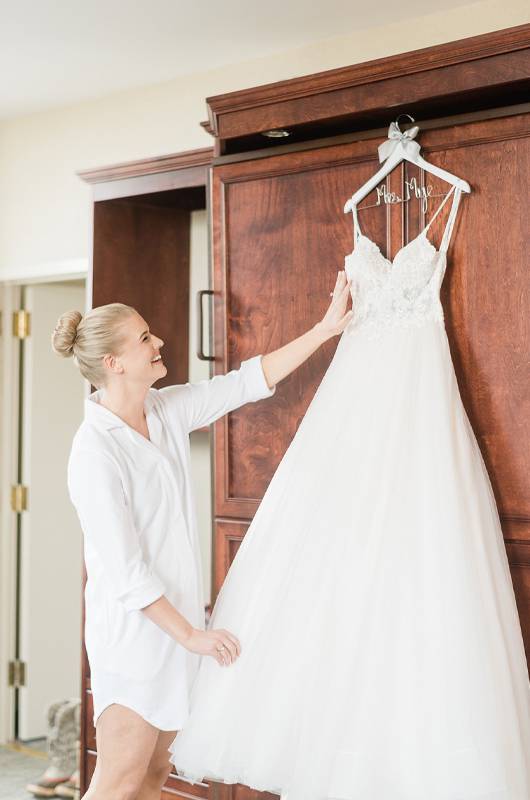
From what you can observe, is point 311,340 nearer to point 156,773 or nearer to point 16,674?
point 156,773

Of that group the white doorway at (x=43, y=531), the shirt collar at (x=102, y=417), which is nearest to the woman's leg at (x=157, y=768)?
the shirt collar at (x=102, y=417)

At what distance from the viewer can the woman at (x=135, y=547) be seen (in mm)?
1972

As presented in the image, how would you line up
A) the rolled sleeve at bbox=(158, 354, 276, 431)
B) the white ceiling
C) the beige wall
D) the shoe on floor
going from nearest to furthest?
1. the rolled sleeve at bbox=(158, 354, 276, 431)
2. the white ceiling
3. the beige wall
4. the shoe on floor

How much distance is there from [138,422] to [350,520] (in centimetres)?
57

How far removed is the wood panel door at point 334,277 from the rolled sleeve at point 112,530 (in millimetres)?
452

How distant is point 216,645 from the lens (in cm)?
199

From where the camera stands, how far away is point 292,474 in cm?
213

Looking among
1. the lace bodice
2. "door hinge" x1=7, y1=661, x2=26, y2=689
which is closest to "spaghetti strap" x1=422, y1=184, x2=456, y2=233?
the lace bodice

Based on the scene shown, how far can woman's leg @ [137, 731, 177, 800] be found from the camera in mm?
2197

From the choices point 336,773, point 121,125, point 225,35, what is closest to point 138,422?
point 336,773

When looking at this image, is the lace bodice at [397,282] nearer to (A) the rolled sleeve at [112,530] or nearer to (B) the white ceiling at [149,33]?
(A) the rolled sleeve at [112,530]

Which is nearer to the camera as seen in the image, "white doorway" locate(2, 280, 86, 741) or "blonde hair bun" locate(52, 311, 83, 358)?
"blonde hair bun" locate(52, 311, 83, 358)

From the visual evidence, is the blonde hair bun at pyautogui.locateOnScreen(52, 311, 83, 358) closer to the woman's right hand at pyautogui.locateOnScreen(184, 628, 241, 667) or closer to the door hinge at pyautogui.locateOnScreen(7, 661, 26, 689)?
the woman's right hand at pyautogui.locateOnScreen(184, 628, 241, 667)

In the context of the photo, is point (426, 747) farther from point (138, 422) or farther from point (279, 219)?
point (279, 219)
